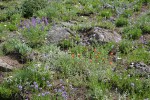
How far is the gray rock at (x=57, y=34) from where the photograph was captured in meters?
8.70

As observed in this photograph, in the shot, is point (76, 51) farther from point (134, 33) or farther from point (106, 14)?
point (106, 14)

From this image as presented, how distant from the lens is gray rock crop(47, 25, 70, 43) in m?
8.70

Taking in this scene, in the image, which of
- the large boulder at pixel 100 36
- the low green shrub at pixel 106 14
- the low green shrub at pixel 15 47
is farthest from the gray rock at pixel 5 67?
the low green shrub at pixel 106 14

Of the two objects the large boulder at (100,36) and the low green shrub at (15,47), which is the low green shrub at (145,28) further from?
the low green shrub at (15,47)

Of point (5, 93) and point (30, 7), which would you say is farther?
point (30, 7)

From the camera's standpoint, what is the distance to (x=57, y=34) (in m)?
8.93

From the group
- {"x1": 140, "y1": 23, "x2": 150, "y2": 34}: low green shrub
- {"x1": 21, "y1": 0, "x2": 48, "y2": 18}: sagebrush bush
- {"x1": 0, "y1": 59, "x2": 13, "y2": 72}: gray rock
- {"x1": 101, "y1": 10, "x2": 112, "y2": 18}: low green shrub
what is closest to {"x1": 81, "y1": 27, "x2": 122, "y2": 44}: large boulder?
{"x1": 140, "y1": 23, "x2": 150, "y2": 34}: low green shrub

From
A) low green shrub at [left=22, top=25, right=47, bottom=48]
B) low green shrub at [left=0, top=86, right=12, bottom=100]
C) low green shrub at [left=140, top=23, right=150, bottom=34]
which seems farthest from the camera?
low green shrub at [left=140, top=23, right=150, bottom=34]

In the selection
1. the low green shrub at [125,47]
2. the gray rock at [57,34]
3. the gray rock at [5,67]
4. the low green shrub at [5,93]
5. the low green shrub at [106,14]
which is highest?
the low green shrub at [106,14]

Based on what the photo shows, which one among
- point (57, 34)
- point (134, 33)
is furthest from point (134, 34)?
point (57, 34)

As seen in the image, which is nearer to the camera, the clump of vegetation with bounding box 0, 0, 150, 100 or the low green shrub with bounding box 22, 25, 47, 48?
the clump of vegetation with bounding box 0, 0, 150, 100

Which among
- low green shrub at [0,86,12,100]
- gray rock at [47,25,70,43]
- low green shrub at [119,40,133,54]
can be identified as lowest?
low green shrub at [0,86,12,100]

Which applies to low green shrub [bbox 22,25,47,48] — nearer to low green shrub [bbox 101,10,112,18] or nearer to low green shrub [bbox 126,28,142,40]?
low green shrub [bbox 126,28,142,40]

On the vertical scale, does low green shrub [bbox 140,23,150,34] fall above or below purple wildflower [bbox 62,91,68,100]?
above
